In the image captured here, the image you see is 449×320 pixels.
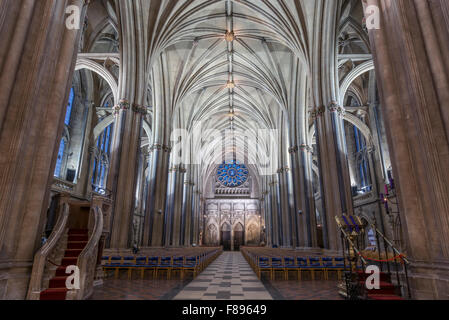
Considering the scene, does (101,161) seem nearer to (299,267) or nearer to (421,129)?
(299,267)

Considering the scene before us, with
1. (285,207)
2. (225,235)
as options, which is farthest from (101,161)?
(225,235)

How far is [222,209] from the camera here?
43.5 m

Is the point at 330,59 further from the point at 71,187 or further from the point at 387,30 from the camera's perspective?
the point at 71,187

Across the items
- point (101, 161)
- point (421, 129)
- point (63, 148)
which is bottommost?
point (421, 129)

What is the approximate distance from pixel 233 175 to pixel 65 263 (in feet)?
132

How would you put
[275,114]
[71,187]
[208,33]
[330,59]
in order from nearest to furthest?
[330,59], [71,187], [208,33], [275,114]

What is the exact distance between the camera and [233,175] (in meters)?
45.6

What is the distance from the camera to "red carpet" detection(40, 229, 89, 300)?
14.5 ft

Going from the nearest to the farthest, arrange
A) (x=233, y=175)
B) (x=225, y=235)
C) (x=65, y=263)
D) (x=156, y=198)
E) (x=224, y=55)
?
(x=65, y=263), (x=156, y=198), (x=224, y=55), (x=225, y=235), (x=233, y=175)

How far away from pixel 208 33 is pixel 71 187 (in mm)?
14015

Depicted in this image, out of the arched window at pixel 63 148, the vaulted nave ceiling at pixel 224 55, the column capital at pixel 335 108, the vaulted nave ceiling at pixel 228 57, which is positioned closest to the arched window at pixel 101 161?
the arched window at pixel 63 148

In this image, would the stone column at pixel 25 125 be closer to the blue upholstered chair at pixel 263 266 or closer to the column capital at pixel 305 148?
the blue upholstered chair at pixel 263 266

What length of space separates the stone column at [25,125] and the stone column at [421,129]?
6.29m
